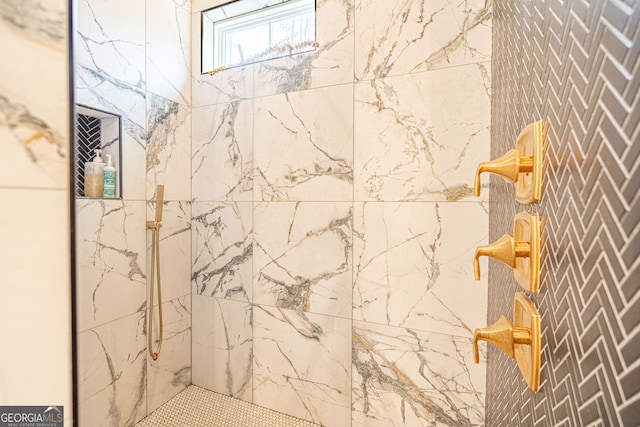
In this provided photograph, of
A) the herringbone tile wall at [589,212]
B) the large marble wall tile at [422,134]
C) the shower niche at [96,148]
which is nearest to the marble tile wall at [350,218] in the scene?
the large marble wall tile at [422,134]

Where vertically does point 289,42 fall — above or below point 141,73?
above

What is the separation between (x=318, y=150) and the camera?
1.43 metres

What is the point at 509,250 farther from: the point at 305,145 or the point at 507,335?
the point at 305,145

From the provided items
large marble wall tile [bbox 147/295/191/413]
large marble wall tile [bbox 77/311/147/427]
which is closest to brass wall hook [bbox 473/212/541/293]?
large marble wall tile [bbox 77/311/147/427]

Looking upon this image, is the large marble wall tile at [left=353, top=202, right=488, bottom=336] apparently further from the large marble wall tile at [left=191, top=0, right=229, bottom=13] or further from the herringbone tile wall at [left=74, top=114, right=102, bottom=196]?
the large marble wall tile at [left=191, top=0, right=229, bottom=13]

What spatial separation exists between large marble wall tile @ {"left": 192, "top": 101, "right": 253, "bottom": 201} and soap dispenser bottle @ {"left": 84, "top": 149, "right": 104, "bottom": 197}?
465mm

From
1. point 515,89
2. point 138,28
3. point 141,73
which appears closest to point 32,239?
point 515,89

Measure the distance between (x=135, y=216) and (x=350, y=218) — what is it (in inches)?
39.6

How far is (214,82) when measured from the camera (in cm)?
165

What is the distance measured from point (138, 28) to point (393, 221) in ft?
4.86

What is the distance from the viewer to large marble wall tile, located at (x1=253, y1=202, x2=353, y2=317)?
1.40 metres

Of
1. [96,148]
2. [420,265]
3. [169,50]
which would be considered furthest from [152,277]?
[420,265]

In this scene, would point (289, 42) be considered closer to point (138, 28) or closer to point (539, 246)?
point (138, 28)

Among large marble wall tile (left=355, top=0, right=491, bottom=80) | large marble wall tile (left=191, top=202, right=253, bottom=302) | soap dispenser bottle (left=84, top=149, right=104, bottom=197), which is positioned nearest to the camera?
large marble wall tile (left=355, top=0, right=491, bottom=80)
